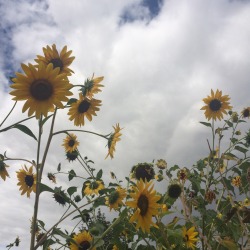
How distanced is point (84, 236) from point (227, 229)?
153cm

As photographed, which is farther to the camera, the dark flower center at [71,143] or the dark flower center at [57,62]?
the dark flower center at [71,143]

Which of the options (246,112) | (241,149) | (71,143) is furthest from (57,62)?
(246,112)

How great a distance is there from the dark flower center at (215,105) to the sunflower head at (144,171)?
2767 millimetres

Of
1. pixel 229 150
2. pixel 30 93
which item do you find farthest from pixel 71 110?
pixel 229 150

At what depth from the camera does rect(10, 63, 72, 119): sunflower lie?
232 centimetres

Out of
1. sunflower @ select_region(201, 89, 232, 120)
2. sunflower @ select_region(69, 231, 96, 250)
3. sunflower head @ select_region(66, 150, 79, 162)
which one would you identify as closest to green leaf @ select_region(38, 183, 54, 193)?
sunflower @ select_region(69, 231, 96, 250)

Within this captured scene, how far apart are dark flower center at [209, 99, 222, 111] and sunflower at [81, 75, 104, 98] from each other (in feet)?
9.14

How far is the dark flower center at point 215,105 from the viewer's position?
17.9 feet

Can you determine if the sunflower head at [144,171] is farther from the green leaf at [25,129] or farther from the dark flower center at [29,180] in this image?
the dark flower center at [29,180]

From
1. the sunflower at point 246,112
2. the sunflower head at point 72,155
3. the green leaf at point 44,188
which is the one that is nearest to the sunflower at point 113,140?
the green leaf at point 44,188

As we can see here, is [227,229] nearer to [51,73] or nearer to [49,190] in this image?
[49,190]

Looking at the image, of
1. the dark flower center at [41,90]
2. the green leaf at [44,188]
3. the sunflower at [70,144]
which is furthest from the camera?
the sunflower at [70,144]

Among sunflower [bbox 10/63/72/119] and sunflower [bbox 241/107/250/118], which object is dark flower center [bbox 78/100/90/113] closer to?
sunflower [bbox 10/63/72/119]

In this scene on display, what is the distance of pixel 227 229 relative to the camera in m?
3.06
